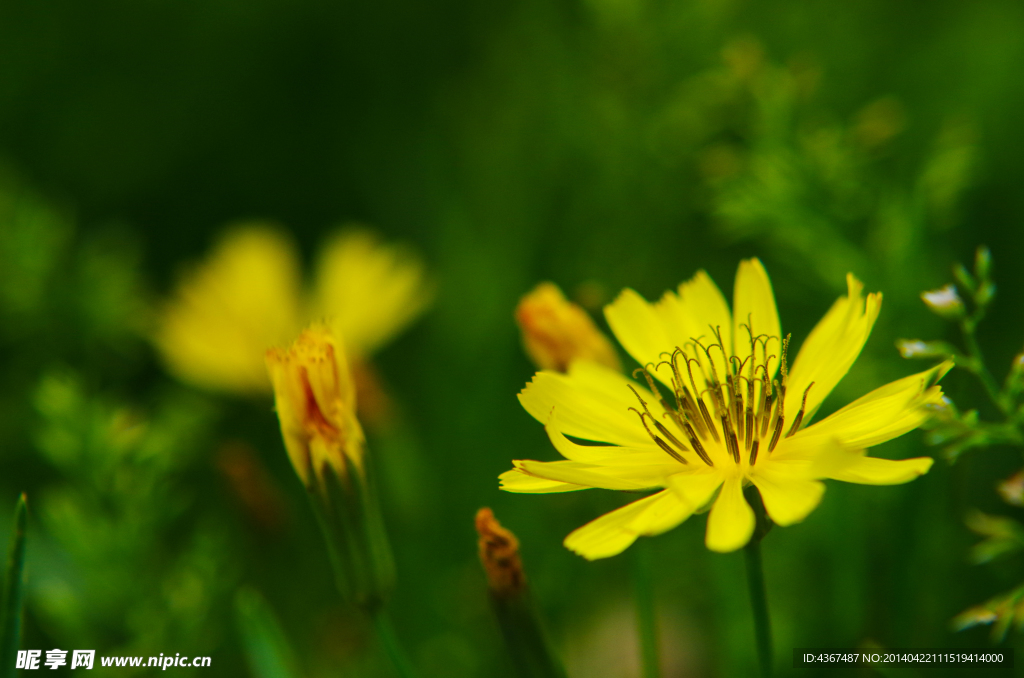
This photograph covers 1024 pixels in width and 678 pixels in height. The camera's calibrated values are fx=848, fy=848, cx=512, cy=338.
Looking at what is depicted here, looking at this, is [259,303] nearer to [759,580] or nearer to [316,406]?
[316,406]

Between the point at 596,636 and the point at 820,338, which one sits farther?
the point at 596,636

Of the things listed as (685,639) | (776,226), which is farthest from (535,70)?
(685,639)

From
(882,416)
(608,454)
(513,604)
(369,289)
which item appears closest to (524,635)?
(513,604)

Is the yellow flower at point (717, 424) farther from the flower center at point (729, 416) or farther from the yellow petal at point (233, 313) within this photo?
the yellow petal at point (233, 313)

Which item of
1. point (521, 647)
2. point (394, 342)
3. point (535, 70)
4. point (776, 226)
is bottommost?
point (521, 647)

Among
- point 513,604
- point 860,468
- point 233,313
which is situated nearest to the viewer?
point 860,468

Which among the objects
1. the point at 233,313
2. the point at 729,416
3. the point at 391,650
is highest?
the point at 233,313

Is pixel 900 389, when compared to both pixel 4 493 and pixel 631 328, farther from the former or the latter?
pixel 4 493
